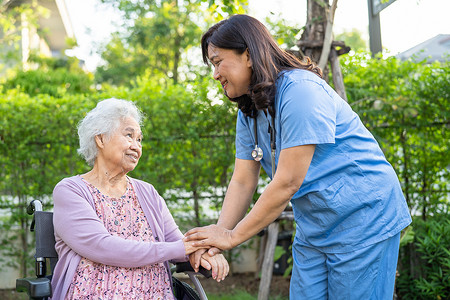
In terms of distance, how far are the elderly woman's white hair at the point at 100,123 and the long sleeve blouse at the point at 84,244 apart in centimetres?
18

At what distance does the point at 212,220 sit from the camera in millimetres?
4309

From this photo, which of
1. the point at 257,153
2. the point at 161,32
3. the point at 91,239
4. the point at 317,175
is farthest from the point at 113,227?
the point at 161,32

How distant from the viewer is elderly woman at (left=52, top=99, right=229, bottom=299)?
76.1 inches

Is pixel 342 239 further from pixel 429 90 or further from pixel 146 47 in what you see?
pixel 146 47

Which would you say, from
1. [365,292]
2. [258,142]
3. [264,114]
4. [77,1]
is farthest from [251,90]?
[77,1]

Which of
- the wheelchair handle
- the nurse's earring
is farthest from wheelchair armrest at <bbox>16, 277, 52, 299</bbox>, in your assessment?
the nurse's earring

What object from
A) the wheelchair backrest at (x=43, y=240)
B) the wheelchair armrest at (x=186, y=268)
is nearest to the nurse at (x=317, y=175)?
the wheelchair armrest at (x=186, y=268)

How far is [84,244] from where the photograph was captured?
6.28 feet

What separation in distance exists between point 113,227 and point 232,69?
883mm

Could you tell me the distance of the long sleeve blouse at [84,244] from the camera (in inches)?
75.5

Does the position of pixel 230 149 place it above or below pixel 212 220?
above

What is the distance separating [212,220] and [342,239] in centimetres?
275

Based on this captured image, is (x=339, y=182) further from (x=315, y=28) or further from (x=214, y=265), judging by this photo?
(x=315, y=28)

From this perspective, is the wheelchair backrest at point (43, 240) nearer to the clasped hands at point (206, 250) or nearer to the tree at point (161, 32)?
the clasped hands at point (206, 250)
